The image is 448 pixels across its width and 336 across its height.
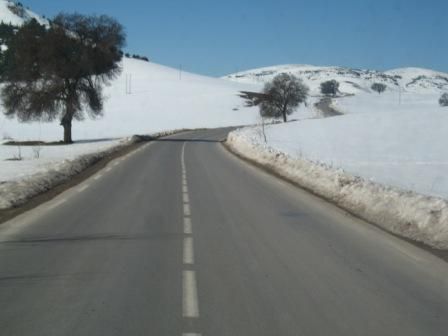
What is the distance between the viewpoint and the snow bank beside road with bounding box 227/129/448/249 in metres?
9.66

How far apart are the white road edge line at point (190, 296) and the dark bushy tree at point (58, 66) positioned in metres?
42.8

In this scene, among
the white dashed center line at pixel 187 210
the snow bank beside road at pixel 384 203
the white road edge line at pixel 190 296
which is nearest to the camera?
the white road edge line at pixel 190 296

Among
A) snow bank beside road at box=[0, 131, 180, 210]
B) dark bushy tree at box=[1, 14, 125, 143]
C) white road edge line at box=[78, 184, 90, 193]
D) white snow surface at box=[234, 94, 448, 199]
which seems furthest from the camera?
dark bushy tree at box=[1, 14, 125, 143]

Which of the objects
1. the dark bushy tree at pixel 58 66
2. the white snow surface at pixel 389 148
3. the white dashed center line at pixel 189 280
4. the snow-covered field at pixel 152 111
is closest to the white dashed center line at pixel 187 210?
the white dashed center line at pixel 189 280

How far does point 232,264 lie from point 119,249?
189cm

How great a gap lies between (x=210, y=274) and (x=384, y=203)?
5919mm

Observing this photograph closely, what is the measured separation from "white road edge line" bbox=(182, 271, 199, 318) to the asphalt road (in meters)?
0.01

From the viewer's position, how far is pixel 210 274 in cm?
709

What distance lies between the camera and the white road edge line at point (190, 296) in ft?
18.6

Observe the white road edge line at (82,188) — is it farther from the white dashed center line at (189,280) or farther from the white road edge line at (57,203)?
the white dashed center line at (189,280)

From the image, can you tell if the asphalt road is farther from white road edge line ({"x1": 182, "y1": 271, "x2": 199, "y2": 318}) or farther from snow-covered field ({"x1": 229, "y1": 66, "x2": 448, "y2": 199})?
snow-covered field ({"x1": 229, "y1": 66, "x2": 448, "y2": 199})

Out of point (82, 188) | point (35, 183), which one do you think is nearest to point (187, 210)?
point (82, 188)

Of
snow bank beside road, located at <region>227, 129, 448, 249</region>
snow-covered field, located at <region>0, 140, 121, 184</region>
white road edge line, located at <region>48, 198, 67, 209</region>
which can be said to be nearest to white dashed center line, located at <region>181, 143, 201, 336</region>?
white road edge line, located at <region>48, 198, 67, 209</region>

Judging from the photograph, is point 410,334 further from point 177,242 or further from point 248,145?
point 248,145
